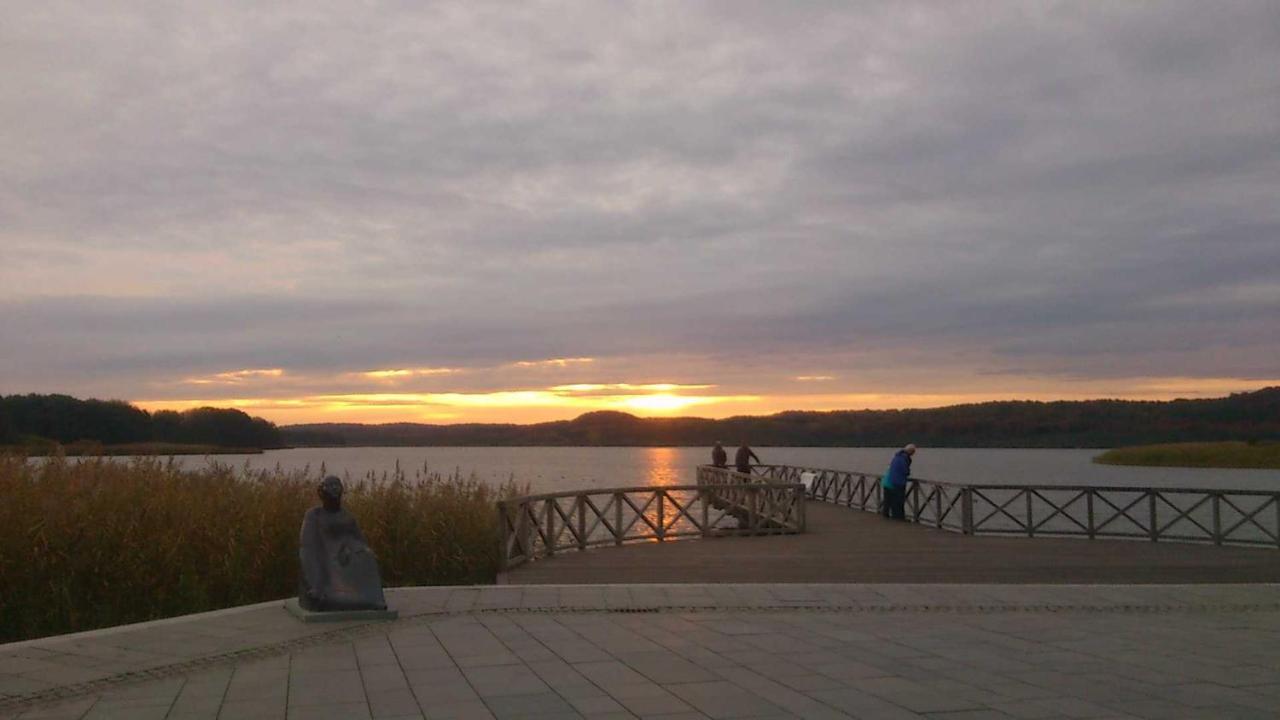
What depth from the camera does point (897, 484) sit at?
20031mm

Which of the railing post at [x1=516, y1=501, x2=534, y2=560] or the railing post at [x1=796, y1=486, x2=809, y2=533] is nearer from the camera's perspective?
the railing post at [x1=516, y1=501, x2=534, y2=560]

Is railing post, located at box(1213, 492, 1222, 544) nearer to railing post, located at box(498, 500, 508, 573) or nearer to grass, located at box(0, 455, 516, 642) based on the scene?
railing post, located at box(498, 500, 508, 573)

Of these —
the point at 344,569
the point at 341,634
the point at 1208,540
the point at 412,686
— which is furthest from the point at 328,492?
the point at 1208,540

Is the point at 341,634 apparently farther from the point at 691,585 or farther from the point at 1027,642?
the point at 1027,642

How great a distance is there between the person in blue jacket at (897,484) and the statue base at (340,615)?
511 inches

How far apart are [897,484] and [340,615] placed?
13.7 m

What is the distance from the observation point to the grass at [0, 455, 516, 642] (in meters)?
10.3

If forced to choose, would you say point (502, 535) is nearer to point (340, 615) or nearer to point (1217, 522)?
point (340, 615)

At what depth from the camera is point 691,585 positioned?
10180mm

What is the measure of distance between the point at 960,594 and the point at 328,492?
5.63 m

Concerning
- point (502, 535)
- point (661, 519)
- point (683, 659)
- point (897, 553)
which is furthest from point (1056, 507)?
point (683, 659)

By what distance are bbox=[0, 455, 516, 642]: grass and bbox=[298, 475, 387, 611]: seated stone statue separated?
9.84 ft

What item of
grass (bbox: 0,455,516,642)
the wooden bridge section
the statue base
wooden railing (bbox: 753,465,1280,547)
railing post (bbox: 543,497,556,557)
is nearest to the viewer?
the statue base

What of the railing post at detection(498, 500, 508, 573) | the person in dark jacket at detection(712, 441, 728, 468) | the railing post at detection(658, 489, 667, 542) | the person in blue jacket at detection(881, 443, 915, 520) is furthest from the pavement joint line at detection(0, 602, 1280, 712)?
the person in dark jacket at detection(712, 441, 728, 468)
